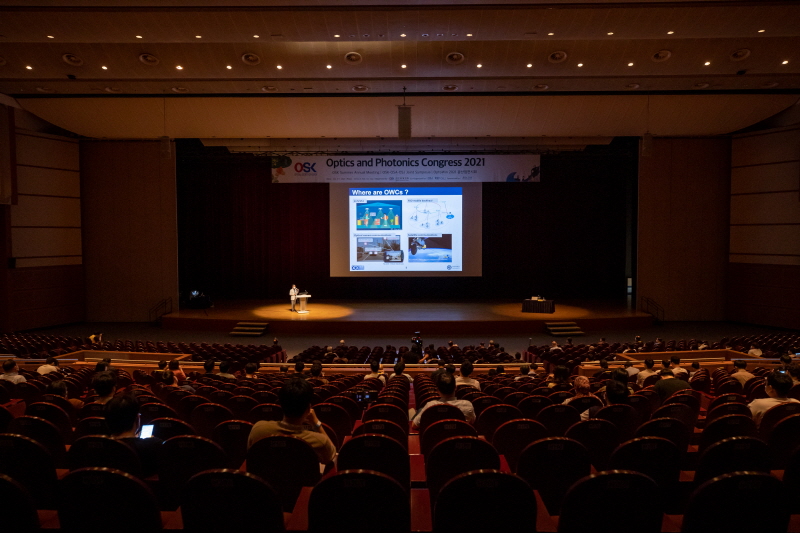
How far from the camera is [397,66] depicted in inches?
571

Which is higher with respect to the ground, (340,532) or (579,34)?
(579,34)

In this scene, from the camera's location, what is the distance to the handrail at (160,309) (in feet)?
68.8

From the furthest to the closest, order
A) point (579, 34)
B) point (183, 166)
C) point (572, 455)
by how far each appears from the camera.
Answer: point (183, 166), point (579, 34), point (572, 455)

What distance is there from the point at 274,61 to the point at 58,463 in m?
12.8

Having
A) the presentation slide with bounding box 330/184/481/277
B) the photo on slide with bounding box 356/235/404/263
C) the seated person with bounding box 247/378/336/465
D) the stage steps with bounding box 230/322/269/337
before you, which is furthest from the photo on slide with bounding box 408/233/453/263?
the seated person with bounding box 247/378/336/465

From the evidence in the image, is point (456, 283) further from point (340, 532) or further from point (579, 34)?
point (340, 532)

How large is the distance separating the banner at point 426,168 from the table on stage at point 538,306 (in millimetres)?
4604

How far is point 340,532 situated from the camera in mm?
2062

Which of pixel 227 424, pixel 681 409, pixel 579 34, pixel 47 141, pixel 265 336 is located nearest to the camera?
pixel 227 424

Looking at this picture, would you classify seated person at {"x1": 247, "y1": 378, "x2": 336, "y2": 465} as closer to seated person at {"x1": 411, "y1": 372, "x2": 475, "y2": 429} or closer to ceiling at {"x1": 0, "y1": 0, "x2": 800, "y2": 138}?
seated person at {"x1": 411, "y1": 372, "x2": 475, "y2": 429}

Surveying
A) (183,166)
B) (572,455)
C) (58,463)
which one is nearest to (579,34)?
(572,455)

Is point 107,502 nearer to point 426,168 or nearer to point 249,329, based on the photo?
point 249,329

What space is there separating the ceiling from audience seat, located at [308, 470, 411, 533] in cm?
1012

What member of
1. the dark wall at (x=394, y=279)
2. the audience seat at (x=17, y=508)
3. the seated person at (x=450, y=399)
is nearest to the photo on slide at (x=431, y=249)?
the dark wall at (x=394, y=279)
